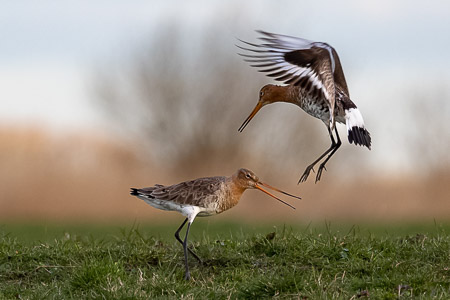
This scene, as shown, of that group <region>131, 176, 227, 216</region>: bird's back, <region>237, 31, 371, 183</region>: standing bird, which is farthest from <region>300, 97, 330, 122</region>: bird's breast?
<region>131, 176, 227, 216</region>: bird's back

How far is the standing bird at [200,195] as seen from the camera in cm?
806

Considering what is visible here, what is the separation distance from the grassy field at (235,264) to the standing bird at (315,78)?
38.8 inches

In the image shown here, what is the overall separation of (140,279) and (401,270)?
2.81m

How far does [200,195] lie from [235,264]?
0.88 metres

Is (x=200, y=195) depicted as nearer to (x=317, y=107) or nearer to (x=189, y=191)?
(x=189, y=191)

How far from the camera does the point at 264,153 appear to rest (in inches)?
773

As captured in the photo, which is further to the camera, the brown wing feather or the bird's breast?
the bird's breast

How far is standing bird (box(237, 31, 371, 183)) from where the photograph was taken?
8.55 metres

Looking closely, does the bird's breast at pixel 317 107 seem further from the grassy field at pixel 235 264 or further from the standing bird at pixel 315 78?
the grassy field at pixel 235 264

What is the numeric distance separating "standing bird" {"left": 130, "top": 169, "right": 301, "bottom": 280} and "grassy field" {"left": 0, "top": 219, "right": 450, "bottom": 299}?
0.51m

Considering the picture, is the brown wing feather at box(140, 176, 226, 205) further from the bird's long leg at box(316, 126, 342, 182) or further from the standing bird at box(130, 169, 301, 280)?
the bird's long leg at box(316, 126, 342, 182)

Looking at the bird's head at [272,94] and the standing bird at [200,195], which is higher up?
the bird's head at [272,94]

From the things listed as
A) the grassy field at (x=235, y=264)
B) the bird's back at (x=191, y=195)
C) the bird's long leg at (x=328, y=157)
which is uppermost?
the bird's long leg at (x=328, y=157)

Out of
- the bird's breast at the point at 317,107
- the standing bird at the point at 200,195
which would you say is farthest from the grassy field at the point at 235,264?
the bird's breast at the point at 317,107
